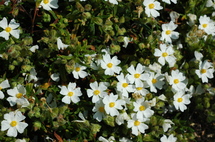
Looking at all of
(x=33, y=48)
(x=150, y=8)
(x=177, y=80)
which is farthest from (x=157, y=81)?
(x=33, y=48)

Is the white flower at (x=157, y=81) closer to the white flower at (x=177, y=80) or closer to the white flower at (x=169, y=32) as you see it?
the white flower at (x=177, y=80)

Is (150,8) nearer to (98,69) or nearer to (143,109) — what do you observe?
(98,69)

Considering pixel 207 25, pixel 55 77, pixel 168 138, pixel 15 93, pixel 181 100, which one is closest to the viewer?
pixel 15 93

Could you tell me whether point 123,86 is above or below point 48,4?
below

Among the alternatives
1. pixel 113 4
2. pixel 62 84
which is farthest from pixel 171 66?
pixel 62 84

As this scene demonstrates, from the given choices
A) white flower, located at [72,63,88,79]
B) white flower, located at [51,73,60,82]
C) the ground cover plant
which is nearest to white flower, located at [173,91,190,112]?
the ground cover plant
